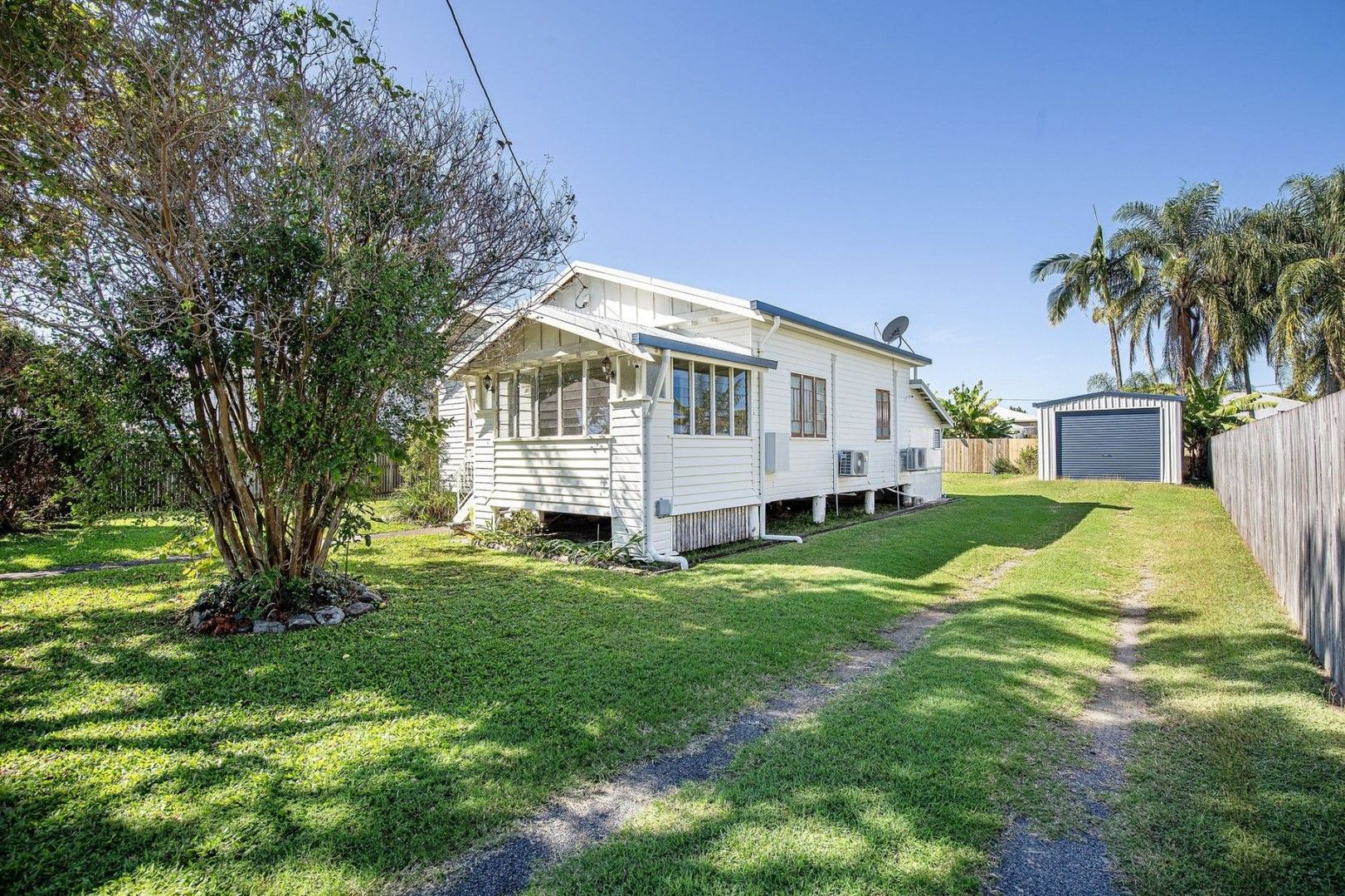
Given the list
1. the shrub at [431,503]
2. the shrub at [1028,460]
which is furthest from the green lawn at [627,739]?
the shrub at [1028,460]

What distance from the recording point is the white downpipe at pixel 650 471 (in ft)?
29.3

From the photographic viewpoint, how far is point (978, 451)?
27.6 metres

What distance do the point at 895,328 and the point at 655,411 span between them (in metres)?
9.91

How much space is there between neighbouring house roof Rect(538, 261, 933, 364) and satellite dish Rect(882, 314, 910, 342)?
7.95 ft

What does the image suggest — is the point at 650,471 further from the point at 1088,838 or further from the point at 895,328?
the point at 895,328

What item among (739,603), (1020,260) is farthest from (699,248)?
(1020,260)

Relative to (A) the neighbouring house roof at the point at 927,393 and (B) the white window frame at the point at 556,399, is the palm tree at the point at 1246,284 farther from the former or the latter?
(B) the white window frame at the point at 556,399

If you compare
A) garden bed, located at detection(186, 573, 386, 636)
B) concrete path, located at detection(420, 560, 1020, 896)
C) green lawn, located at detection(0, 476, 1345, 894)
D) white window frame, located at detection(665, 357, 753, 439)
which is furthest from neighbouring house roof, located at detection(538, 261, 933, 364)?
concrete path, located at detection(420, 560, 1020, 896)

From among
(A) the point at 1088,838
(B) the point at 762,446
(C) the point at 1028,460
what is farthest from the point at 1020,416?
(A) the point at 1088,838

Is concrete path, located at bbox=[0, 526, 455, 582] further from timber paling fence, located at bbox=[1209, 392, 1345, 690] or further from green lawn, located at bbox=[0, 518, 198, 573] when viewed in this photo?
timber paling fence, located at bbox=[1209, 392, 1345, 690]

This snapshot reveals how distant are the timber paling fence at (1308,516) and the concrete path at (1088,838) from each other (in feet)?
4.46

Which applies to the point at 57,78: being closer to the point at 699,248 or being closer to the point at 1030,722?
the point at 1030,722

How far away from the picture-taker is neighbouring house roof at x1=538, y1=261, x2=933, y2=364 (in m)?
10.8

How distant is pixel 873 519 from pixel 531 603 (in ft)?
31.4
